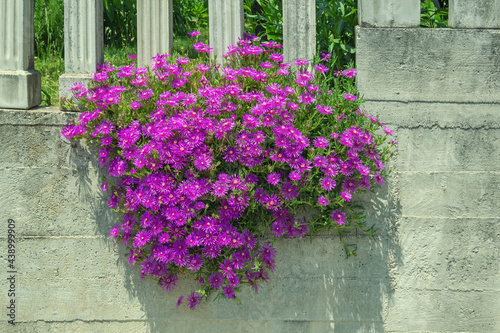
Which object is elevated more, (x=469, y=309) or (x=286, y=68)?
(x=286, y=68)

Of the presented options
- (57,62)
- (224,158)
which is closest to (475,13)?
(224,158)

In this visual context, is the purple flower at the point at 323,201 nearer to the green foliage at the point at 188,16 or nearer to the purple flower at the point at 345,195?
the purple flower at the point at 345,195

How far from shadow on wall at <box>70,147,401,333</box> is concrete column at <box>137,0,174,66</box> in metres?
0.67

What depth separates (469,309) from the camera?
3.25 metres

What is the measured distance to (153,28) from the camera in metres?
3.21

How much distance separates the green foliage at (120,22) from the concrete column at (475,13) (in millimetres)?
2922

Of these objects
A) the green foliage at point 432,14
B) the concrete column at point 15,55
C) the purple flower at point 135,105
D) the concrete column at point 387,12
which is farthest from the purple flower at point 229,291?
the green foliage at point 432,14

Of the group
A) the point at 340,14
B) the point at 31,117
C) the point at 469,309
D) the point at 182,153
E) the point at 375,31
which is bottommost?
the point at 469,309

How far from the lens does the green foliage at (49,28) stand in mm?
4875

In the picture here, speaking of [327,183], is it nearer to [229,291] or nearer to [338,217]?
[338,217]

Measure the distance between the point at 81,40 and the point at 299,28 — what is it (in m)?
1.21

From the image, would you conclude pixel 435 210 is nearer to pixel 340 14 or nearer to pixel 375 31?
pixel 375 31

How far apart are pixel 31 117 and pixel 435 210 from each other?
7.62ft

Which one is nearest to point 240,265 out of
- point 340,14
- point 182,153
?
point 182,153
